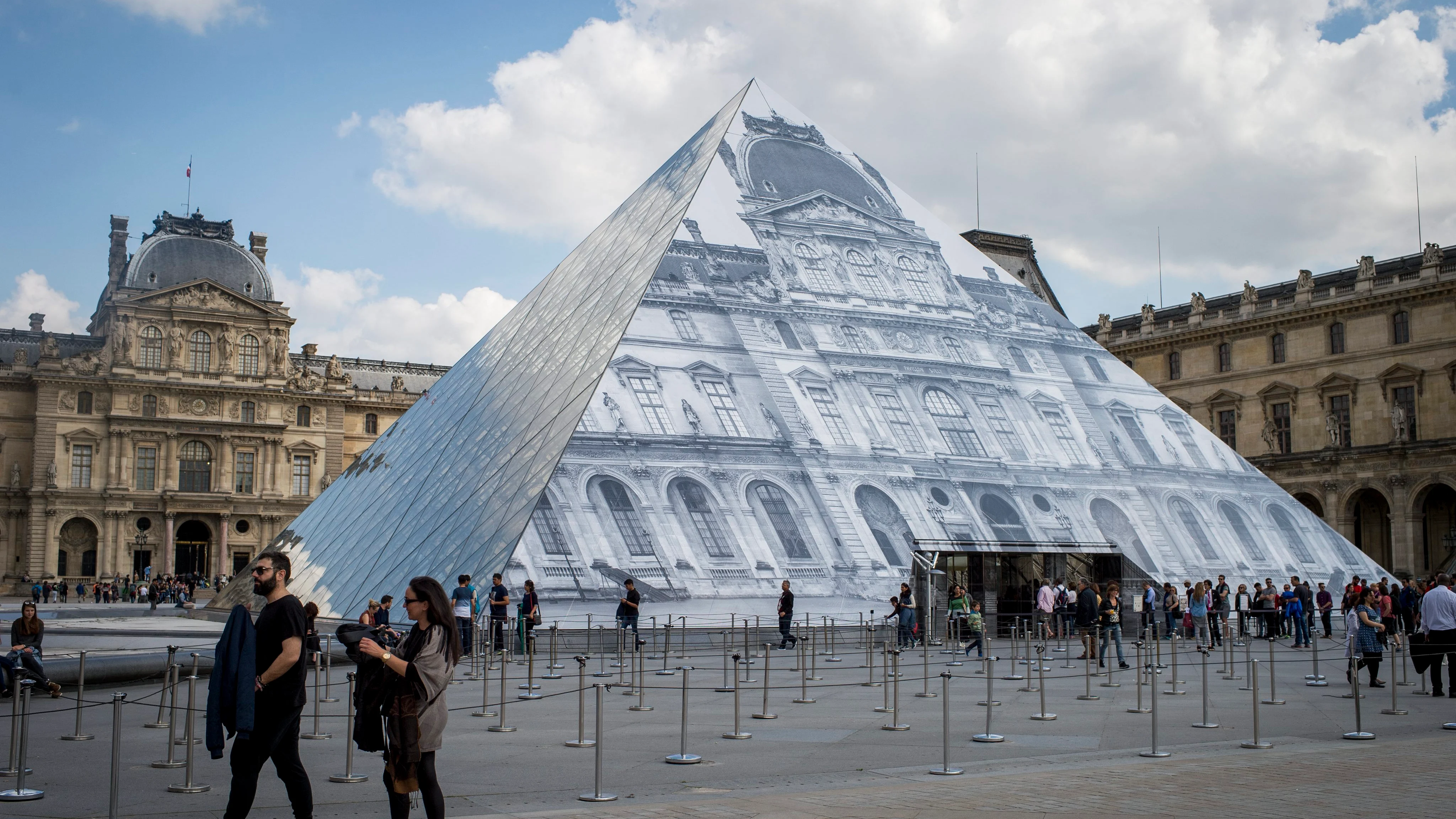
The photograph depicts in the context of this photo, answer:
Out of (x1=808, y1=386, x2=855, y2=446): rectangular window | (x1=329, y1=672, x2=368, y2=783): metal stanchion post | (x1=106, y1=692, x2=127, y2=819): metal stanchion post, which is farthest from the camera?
(x1=808, y1=386, x2=855, y2=446): rectangular window

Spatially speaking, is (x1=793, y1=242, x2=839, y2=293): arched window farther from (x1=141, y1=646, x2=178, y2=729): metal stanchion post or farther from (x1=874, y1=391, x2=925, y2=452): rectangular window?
(x1=141, y1=646, x2=178, y2=729): metal stanchion post

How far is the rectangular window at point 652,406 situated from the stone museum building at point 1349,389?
33.0 m

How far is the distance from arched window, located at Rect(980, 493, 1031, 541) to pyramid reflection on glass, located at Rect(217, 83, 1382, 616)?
0.14 ft

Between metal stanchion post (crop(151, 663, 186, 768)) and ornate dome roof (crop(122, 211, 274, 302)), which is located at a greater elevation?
ornate dome roof (crop(122, 211, 274, 302))

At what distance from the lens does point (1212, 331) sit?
166 ft

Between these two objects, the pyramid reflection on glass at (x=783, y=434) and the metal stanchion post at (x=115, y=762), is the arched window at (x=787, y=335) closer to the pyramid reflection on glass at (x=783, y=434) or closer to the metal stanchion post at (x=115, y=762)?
the pyramid reflection on glass at (x=783, y=434)

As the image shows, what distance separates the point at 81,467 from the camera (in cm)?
6172

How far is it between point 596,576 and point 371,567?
5355 millimetres

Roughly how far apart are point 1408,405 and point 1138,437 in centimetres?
2616

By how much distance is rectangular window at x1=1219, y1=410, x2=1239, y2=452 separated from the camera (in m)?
50.0

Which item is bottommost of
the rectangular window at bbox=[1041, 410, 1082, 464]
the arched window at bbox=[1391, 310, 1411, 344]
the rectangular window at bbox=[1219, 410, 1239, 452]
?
the rectangular window at bbox=[1041, 410, 1082, 464]

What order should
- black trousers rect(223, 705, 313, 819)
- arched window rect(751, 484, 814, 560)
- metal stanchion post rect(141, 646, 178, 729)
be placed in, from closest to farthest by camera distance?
black trousers rect(223, 705, 313, 819) < metal stanchion post rect(141, 646, 178, 729) < arched window rect(751, 484, 814, 560)

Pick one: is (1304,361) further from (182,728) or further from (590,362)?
(182,728)

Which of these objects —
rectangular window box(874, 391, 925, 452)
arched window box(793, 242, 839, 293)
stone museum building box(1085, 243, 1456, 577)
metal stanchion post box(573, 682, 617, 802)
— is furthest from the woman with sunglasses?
stone museum building box(1085, 243, 1456, 577)
